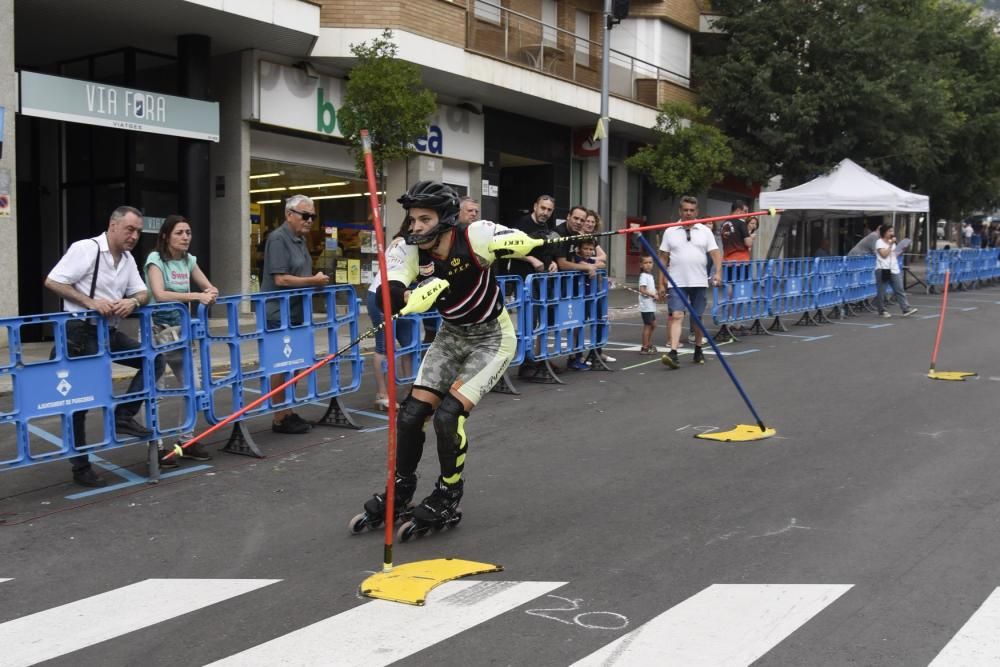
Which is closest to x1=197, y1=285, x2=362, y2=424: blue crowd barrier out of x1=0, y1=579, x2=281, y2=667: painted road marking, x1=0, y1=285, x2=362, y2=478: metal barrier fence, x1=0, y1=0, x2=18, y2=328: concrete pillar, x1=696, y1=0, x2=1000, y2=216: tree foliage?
x1=0, y1=285, x2=362, y2=478: metal barrier fence

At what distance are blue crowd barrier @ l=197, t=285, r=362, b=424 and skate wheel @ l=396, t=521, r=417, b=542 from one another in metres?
2.64

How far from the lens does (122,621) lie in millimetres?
4371

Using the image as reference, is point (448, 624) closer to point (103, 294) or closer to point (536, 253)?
point (103, 294)

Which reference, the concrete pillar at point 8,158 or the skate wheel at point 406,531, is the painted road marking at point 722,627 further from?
the concrete pillar at point 8,158

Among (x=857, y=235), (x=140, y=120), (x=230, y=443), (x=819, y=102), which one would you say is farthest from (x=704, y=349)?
(x=857, y=235)

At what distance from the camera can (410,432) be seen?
220 inches

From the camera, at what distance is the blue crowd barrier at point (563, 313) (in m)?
11.1

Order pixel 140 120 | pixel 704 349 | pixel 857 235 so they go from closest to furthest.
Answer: pixel 704 349 → pixel 140 120 → pixel 857 235

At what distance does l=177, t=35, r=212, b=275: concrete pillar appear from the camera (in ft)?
53.5

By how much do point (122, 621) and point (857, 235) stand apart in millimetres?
39198

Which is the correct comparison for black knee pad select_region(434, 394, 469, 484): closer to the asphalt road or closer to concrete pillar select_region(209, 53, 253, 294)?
the asphalt road

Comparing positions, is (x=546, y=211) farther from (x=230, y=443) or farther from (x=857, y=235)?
(x=857, y=235)

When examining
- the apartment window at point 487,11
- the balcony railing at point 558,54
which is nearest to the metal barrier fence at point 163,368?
the balcony railing at point 558,54

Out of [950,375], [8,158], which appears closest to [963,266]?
[950,375]
